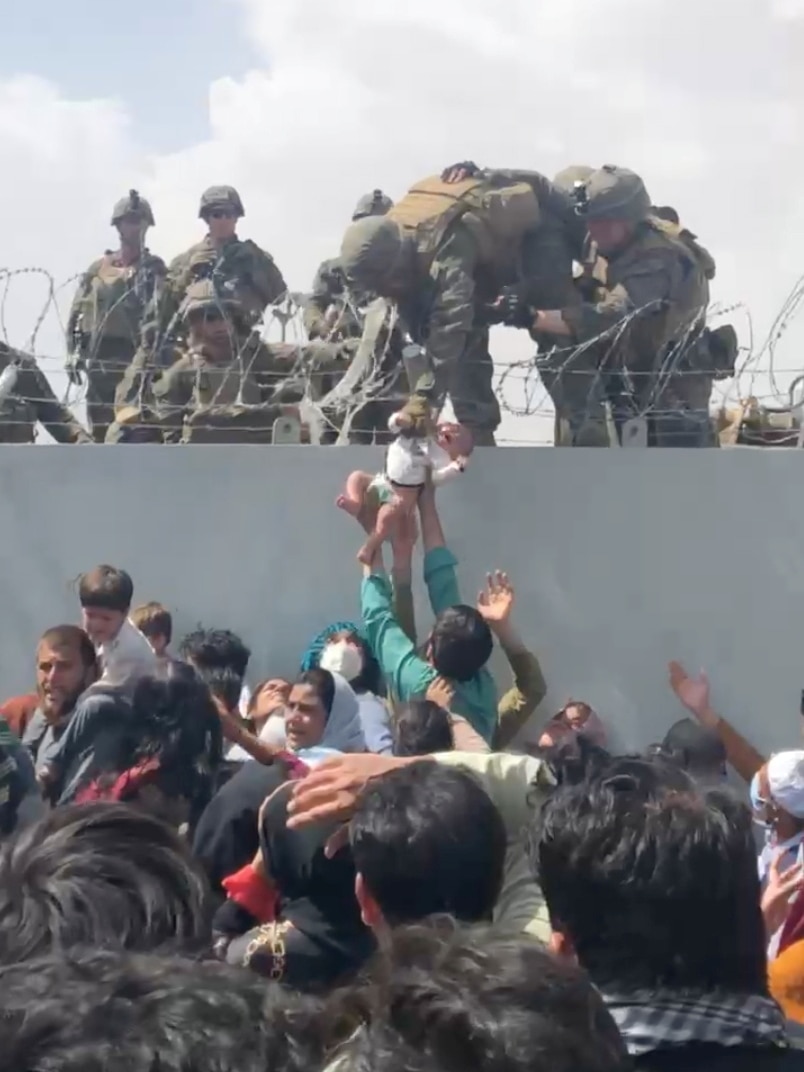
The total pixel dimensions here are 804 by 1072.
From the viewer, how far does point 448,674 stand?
15.9 feet

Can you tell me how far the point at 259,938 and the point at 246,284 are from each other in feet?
18.3

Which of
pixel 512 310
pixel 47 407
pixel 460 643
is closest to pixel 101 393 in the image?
pixel 47 407

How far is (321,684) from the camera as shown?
4.00 m

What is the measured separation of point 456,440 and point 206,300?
1660 millimetres

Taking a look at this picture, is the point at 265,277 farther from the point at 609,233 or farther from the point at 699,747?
the point at 699,747

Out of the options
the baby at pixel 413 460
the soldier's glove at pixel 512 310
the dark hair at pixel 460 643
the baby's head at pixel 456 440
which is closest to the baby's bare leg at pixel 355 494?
the baby at pixel 413 460

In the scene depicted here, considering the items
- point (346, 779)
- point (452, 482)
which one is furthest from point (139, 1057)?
point (452, 482)

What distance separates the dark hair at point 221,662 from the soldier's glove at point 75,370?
5.78 feet

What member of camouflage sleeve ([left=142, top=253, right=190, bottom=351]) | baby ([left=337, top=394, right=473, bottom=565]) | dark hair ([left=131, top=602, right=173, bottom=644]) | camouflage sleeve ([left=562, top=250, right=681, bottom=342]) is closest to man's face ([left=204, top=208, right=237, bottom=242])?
camouflage sleeve ([left=142, top=253, right=190, bottom=351])

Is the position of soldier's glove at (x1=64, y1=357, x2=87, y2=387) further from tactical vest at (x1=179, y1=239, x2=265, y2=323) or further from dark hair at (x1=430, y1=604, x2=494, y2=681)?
dark hair at (x1=430, y1=604, x2=494, y2=681)

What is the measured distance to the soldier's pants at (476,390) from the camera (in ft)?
21.9

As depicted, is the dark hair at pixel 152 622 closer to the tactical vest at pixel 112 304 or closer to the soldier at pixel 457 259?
the soldier at pixel 457 259

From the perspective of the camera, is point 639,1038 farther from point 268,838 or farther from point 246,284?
point 246,284

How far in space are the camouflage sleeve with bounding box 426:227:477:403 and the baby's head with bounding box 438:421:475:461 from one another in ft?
1.87
